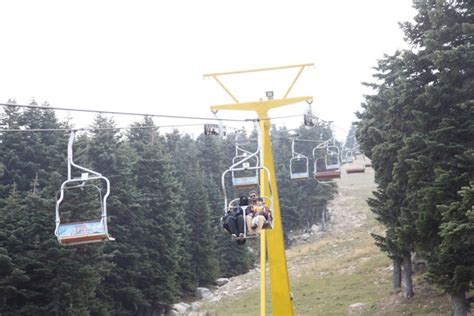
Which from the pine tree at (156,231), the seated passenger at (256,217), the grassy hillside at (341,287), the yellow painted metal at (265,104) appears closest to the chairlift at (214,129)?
the yellow painted metal at (265,104)

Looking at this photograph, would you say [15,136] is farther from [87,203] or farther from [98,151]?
[87,203]

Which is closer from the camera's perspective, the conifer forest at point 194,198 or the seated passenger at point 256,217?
the seated passenger at point 256,217

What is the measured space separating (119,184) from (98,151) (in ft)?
7.59

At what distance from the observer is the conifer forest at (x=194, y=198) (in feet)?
42.5

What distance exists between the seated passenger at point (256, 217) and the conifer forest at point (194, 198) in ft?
9.67

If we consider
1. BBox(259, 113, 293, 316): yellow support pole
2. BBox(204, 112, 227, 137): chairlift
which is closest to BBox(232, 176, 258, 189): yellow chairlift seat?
BBox(259, 113, 293, 316): yellow support pole

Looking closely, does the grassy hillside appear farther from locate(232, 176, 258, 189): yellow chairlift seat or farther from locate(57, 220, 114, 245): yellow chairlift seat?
locate(57, 220, 114, 245): yellow chairlift seat

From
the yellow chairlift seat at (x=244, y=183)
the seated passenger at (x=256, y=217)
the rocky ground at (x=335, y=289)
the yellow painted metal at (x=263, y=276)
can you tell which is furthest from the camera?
the rocky ground at (x=335, y=289)

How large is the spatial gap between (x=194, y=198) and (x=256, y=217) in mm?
31989

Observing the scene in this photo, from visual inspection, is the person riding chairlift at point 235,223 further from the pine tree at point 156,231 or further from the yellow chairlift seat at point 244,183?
the pine tree at point 156,231

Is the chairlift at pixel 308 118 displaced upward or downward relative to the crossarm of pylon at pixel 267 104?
downward

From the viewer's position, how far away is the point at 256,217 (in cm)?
1112

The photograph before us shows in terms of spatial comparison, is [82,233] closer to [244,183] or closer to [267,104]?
[267,104]

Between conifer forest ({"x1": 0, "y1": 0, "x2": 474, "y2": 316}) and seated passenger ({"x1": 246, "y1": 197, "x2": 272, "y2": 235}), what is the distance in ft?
9.67
